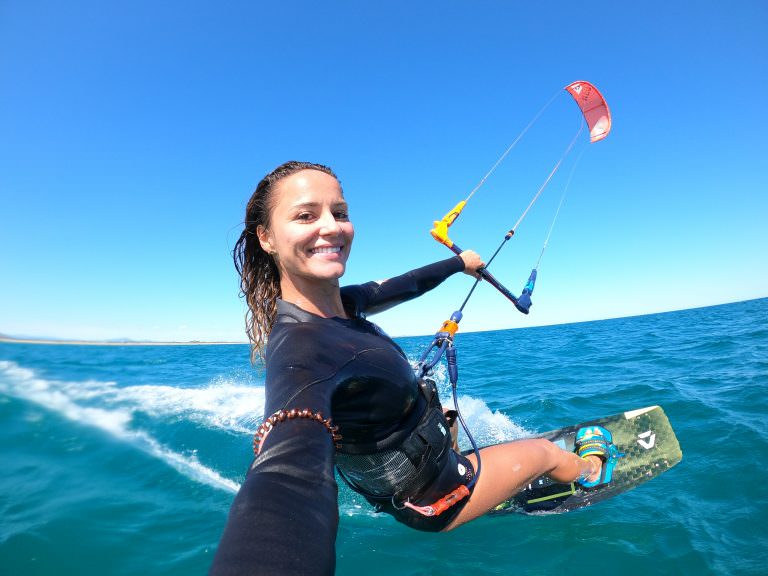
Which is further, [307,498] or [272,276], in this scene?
[272,276]

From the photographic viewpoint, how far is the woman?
0.99 m

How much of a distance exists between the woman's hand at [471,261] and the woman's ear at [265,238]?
2432mm

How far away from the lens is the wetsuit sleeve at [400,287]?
3282mm

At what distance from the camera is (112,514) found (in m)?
3.75

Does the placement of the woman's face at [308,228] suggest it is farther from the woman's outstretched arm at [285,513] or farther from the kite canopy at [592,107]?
the kite canopy at [592,107]

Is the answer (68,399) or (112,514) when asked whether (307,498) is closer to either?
(112,514)

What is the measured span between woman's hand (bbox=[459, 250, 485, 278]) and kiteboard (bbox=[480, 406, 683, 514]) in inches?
92.2

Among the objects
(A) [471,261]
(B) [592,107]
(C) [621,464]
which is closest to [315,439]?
A: (A) [471,261]

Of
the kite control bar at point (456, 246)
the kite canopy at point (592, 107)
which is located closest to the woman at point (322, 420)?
the kite control bar at point (456, 246)

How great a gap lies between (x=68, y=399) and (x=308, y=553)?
309 inches

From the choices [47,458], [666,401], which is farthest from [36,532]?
[666,401]

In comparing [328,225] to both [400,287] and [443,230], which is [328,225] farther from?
[443,230]

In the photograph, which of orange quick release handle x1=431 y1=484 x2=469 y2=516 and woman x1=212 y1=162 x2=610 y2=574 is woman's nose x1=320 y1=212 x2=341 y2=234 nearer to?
woman x1=212 y1=162 x2=610 y2=574

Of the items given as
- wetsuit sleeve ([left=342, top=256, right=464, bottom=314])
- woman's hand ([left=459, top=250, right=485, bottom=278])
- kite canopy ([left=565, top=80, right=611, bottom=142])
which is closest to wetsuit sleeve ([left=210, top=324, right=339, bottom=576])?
wetsuit sleeve ([left=342, top=256, right=464, bottom=314])
